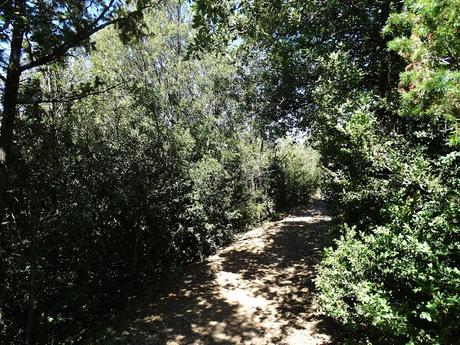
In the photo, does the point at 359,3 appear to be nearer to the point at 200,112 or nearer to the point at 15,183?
the point at 15,183

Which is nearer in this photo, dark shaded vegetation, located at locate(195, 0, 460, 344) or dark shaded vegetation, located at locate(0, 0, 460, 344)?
dark shaded vegetation, located at locate(195, 0, 460, 344)

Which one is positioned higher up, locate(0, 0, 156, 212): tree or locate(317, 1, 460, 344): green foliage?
locate(0, 0, 156, 212): tree

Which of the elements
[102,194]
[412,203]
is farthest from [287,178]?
[412,203]

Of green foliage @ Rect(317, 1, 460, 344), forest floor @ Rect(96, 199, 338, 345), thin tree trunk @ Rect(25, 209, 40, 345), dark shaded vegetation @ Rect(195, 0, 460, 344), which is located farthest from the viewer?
forest floor @ Rect(96, 199, 338, 345)

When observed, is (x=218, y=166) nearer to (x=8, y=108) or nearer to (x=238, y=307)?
(x=238, y=307)

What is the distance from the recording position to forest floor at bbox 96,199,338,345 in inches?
225

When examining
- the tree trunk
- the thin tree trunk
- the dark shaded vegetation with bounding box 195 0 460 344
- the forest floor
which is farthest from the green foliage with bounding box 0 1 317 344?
the dark shaded vegetation with bounding box 195 0 460 344

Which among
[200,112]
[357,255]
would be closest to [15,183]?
[357,255]

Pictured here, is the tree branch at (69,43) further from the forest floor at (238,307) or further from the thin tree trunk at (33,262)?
the forest floor at (238,307)

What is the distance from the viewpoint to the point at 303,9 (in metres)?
7.11

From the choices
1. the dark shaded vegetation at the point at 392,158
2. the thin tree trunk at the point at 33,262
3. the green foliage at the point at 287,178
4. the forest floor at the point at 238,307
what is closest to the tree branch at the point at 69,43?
the dark shaded vegetation at the point at 392,158

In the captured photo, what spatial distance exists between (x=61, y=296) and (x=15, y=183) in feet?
7.32

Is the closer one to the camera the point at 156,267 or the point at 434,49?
the point at 434,49

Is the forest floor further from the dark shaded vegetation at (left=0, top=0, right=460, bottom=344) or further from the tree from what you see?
the tree
